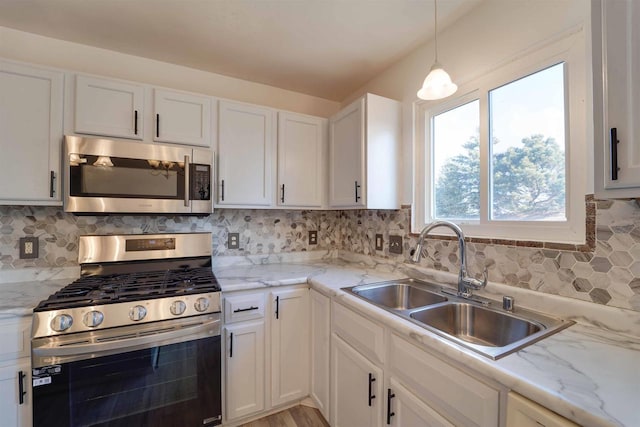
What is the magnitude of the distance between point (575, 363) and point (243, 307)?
1.49 meters

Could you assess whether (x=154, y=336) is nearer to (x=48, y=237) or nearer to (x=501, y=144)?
(x=48, y=237)

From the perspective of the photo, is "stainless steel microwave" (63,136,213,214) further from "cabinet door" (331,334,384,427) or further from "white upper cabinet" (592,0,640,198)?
"white upper cabinet" (592,0,640,198)

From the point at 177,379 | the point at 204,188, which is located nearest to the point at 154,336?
the point at 177,379

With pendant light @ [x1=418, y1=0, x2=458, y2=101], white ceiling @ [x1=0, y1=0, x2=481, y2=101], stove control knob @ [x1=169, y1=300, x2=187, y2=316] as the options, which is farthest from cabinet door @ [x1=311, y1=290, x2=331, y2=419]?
white ceiling @ [x1=0, y1=0, x2=481, y2=101]

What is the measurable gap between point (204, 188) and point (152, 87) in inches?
27.8

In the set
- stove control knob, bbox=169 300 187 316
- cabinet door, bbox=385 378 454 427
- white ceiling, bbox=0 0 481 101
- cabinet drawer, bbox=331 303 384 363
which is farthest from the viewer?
white ceiling, bbox=0 0 481 101

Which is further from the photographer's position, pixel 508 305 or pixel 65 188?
pixel 65 188

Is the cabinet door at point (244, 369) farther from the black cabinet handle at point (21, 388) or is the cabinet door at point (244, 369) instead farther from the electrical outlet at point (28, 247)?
the electrical outlet at point (28, 247)

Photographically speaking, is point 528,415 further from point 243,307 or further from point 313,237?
point 313,237

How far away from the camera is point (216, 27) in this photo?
5.48ft

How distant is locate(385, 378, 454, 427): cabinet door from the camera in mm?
952

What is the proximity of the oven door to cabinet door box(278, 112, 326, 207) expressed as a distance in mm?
1092

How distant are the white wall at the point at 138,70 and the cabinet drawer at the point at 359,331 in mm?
1864

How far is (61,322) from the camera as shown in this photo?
1.19 metres
